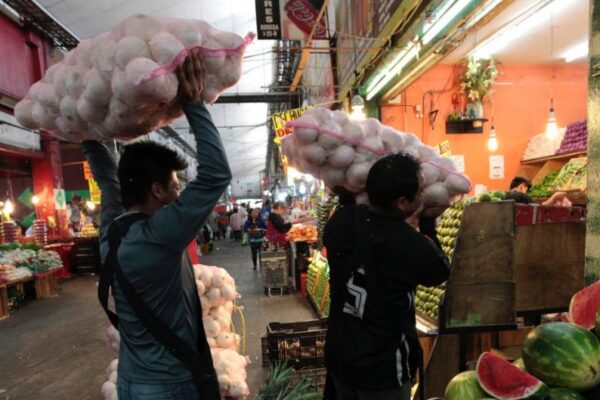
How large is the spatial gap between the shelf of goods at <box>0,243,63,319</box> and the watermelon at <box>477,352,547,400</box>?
9.48 meters

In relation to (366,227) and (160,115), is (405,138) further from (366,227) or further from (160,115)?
(160,115)

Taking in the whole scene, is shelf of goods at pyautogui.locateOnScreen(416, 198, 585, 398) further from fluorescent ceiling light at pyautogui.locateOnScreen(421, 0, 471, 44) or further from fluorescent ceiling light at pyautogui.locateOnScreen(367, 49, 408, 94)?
fluorescent ceiling light at pyautogui.locateOnScreen(367, 49, 408, 94)

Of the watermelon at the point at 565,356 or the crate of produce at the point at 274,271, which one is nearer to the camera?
the watermelon at the point at 565,356

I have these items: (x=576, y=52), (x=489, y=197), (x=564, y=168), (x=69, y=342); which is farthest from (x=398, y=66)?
(x=69, y=342)

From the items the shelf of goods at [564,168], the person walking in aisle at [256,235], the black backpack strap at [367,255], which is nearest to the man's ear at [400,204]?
the black backpack strap at [367,255]

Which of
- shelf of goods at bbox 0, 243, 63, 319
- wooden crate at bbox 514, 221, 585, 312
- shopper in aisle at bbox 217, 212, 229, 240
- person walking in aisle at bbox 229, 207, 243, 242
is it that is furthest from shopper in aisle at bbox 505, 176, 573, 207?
shopper in aisle at bbox 217, 212, 229, 240

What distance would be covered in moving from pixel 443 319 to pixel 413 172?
150cm

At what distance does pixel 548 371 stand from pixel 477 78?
6982 millimetres

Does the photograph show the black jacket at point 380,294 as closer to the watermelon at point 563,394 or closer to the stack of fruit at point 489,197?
the watermelon at point 563,394

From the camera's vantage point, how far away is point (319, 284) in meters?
6.54

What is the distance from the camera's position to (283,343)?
4090 millimetres

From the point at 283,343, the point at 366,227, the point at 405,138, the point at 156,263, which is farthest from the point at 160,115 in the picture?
the point at 283,343

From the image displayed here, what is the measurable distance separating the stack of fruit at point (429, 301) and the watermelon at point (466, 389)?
1.99 meters

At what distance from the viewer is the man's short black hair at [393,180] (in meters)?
1.74
